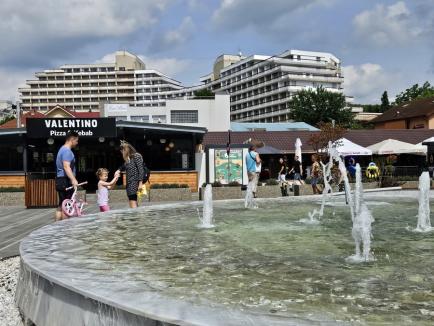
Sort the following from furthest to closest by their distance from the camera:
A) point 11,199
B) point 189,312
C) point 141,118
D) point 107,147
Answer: point 141,118 → point 107,147 → point 11,199 → point 189,312

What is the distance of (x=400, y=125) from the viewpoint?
69188 millimetres

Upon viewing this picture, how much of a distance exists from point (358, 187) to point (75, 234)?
452cm

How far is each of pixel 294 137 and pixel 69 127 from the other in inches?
818

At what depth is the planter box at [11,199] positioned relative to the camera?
21523 mm

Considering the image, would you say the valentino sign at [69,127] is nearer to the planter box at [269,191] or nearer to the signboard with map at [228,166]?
the signboard with map at [228,166]

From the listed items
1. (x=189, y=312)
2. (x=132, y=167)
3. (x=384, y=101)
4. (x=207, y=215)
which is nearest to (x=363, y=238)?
(x=189, y=312)

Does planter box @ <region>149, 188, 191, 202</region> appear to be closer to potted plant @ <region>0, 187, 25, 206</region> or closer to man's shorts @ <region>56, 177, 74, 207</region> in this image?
potted plant @ <region>0, 187, 25, 206</region>

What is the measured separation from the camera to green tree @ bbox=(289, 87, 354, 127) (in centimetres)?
7494

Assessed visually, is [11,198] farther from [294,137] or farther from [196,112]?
[196,112]

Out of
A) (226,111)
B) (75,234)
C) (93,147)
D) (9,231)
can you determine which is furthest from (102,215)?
(226,111)

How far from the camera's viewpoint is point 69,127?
24.6m

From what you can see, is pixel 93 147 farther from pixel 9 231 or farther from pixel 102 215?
pixel 102 215

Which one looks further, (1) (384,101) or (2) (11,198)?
(1) (384,101)

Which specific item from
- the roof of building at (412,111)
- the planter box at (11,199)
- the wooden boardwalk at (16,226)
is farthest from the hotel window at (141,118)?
the wooden boardwalk at (16,226)
